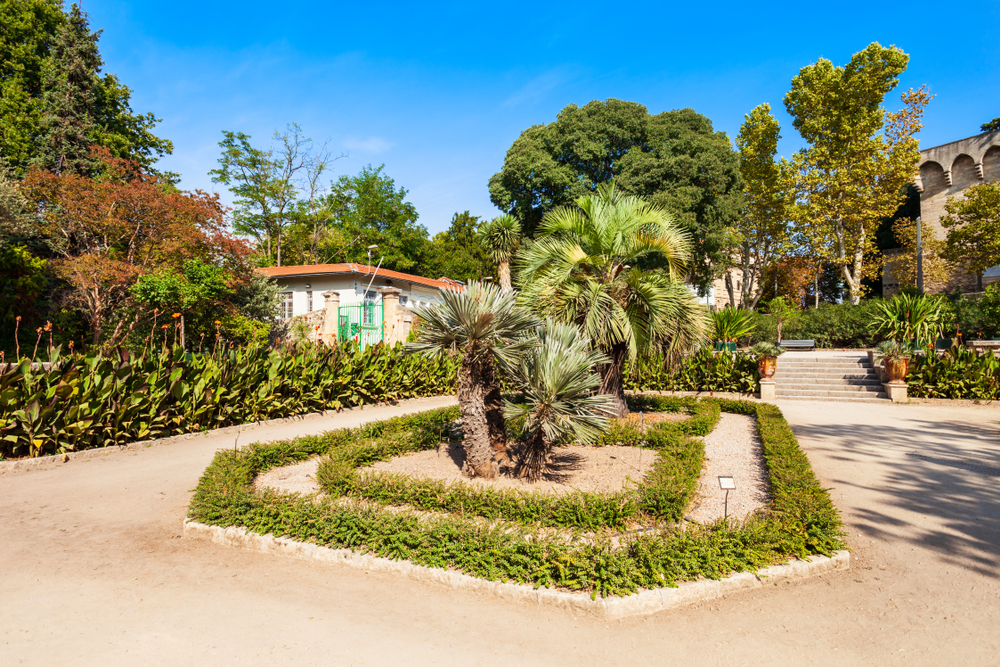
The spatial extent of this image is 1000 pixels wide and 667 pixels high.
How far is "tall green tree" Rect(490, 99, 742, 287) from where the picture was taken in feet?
83.4

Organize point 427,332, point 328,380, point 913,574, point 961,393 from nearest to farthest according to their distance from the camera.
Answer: point 913,574 < point 427,332 < point 328,380 < point 961,393

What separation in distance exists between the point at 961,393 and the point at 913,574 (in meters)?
11.5

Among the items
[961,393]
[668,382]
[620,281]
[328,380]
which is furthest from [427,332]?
[961,393]

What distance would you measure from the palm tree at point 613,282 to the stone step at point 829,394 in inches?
295

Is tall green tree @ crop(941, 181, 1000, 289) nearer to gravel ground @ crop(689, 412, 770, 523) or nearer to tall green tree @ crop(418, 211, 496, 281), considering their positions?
gravel ground @ crop(689, 412, 770, 523)

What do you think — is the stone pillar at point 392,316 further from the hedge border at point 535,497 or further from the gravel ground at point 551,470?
the hedge border at point 535,497

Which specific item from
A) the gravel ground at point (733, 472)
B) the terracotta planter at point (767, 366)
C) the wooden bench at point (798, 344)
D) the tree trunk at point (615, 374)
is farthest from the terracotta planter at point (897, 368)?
the wooden bench at point (798, 344)

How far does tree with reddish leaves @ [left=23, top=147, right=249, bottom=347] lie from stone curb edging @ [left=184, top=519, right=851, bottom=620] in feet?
47.0

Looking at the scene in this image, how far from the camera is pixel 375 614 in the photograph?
3.10m

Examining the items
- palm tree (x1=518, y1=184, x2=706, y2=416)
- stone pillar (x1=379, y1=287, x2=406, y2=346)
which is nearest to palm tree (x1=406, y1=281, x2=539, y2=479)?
palm tree (x1=518, y1=184, x2=706, y2=416)

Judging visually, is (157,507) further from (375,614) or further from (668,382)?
(668,382)

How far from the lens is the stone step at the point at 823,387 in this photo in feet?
46.3

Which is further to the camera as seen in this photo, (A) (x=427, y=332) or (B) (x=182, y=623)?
(A) (x=427, y=332)

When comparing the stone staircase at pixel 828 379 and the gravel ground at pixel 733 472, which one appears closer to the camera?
the gravel ground at pixel 733 472
